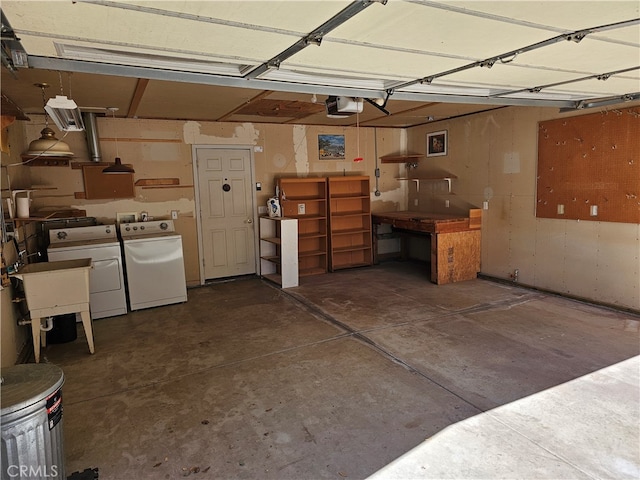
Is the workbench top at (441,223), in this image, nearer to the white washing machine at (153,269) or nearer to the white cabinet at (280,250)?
the white cabinet at (280,250)

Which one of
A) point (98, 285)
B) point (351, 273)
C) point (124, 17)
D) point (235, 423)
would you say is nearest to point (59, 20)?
point (124, 17)

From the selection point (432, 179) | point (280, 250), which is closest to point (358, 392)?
point (280, 250)

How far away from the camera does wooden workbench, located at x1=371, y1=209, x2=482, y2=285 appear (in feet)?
18.9

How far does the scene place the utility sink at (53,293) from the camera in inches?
137

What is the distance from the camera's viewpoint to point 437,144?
682 cm

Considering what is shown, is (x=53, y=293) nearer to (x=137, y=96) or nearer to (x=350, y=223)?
(x=137, y=96)

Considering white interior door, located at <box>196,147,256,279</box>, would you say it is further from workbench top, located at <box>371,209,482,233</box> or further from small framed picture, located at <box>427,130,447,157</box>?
small framed picture, located at <box>427,130,447,157</box>

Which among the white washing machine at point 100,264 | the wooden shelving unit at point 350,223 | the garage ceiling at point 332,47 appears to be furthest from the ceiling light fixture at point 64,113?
the wooden shelving unit at point 350,223

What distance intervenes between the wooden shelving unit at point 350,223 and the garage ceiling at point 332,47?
3.24m

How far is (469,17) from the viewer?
76.7 inches

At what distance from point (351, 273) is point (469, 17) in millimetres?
5094

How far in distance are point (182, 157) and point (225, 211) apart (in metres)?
1.01

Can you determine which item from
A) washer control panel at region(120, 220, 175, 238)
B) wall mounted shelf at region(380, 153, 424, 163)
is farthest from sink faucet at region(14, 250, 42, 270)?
wall mounted shelf at region(380, 153, 424, 163)

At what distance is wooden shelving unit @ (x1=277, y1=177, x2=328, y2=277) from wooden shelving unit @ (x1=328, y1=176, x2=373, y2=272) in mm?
157
